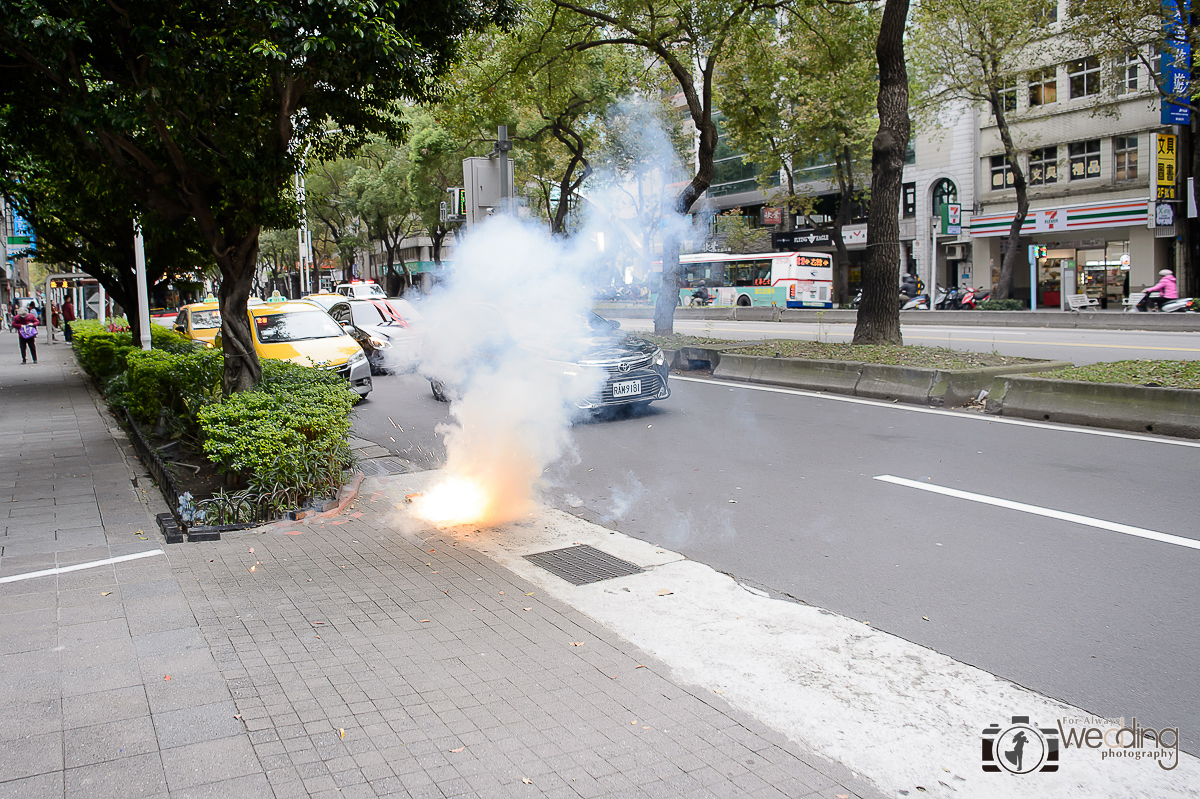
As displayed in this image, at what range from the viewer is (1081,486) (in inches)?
276

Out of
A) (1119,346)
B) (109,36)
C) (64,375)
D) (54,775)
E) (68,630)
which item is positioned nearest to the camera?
(54,775)

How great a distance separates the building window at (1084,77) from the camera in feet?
105

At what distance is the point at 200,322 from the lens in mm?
19031

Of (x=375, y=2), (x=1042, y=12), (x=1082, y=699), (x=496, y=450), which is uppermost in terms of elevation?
(x=1042, y=12)

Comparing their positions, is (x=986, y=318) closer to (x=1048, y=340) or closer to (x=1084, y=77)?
(x=1048, y=340)

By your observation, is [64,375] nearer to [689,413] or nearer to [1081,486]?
[689,413]

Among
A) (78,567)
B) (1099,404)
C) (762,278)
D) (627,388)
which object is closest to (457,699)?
(78,567)

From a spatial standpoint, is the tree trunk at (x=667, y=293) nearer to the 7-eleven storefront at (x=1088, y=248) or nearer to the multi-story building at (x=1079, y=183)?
the multi-story building at (x=1079, y=183)

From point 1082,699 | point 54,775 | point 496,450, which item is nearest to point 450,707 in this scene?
point 54,775

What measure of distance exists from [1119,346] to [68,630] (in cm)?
1838

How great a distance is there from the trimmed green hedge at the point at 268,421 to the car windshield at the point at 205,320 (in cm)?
928

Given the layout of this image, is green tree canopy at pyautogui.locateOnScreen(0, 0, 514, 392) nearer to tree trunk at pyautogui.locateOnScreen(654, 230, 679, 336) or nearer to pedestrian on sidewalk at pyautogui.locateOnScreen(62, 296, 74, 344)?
tree trunk at pyautogui.locateOnScreen(654, 230, 679, 336)

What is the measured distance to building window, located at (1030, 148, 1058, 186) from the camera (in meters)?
34.1

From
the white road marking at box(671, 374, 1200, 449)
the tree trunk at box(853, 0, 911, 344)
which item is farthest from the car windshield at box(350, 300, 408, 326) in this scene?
the tree trunk at box(853, 0, 911, 344)
